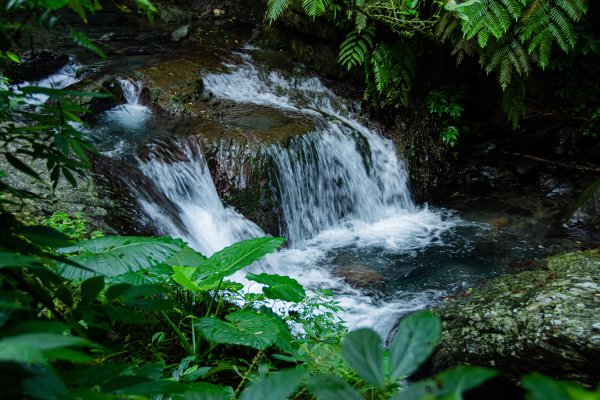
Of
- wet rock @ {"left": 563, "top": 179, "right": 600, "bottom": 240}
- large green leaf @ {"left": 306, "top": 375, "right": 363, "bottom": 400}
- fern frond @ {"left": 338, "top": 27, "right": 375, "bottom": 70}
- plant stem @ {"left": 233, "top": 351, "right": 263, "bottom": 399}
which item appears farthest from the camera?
fern frond @ {"left": 338, "top": 27, "right": 375, "bottom": 70}

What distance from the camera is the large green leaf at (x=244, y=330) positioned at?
1.99 metres

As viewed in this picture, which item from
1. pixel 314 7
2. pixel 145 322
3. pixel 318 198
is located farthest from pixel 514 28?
pixel 145 322

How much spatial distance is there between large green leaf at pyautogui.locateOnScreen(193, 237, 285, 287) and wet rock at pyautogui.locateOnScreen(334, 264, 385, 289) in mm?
2658

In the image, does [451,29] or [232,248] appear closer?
[232,248]

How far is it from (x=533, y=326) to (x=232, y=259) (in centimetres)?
202

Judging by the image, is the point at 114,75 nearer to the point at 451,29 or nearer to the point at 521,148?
the point at 451,29

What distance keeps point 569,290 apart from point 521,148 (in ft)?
15.9

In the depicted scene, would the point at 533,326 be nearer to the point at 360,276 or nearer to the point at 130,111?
the point at 360,276

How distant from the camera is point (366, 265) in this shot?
17.4 feet

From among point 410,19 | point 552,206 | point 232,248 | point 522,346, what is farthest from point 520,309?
point 410,19

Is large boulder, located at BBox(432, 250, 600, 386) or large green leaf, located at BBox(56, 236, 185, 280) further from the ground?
large green leaf, located at BBox(56, 236, 185, 280)

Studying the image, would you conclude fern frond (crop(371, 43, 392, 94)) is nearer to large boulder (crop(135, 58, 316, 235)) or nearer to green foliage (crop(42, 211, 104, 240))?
large boulder (crop(135, 58, 316, 235))

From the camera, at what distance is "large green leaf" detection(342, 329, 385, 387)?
0.59 metres

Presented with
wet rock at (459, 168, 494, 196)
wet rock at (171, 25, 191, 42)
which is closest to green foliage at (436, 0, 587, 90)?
wet rock at (459, 168, 494, 196)
